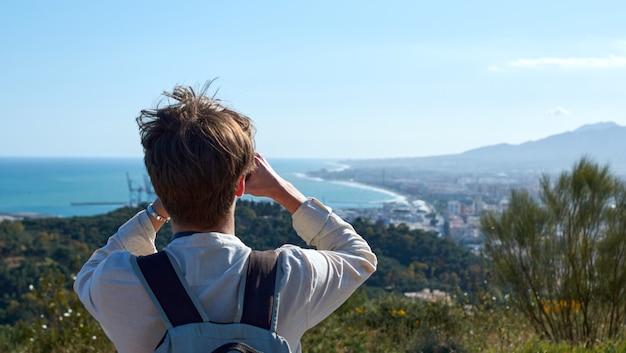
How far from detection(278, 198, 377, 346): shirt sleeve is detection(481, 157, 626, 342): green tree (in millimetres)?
4913

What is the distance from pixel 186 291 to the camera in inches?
46.6

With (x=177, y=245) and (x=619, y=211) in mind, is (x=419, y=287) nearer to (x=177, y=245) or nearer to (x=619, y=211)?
(x=619, y=211)

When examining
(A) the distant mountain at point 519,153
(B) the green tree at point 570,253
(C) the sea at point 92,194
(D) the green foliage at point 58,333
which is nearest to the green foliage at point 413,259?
(B) the green tree at point 570,253

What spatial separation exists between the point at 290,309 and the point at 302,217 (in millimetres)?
299

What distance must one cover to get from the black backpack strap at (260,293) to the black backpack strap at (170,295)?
0.30 ft

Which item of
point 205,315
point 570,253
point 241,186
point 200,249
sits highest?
point 241,186

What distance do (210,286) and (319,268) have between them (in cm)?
24

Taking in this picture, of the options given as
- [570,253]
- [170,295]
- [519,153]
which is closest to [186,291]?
[170,295]

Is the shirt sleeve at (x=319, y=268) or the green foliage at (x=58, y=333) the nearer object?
the shirt sleeve at (x=319, y=268)

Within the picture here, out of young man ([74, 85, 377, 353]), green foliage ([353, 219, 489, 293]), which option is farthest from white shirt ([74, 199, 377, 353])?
green foliage ([353, 219, 489, 293])

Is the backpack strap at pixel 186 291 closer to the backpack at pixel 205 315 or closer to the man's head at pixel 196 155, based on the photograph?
the backpack at pixel 205 315

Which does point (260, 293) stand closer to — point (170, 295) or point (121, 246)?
point (170, 295)

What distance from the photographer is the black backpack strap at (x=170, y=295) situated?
3.86ft

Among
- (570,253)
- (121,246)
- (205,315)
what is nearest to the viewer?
(205,315)
